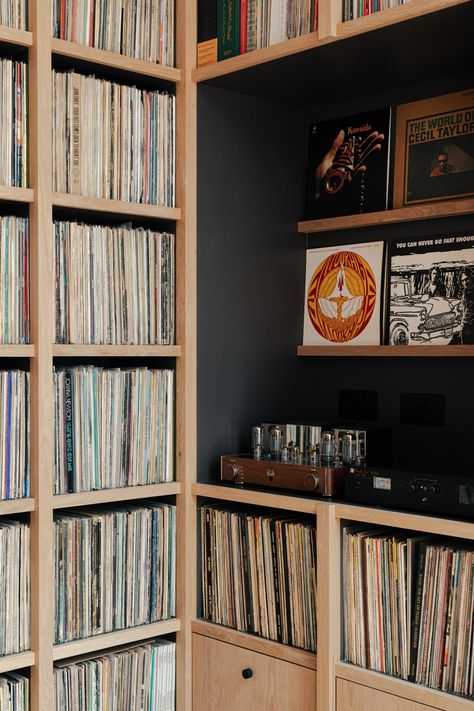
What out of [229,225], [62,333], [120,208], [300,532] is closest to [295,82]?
[229,225]

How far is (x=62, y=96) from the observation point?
2297 mm

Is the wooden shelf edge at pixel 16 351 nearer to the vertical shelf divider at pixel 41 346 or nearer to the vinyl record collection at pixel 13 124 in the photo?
the vertical shelf divider at pixel 41 346

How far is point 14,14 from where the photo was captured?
2.23 m

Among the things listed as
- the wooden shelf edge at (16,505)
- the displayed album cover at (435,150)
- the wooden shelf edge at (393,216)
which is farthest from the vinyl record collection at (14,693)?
the displayed album cover at (435,150)

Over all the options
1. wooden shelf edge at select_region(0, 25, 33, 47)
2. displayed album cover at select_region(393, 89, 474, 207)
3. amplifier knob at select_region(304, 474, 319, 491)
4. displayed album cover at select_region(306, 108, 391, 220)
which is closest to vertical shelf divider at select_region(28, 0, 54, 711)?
wooden shelf edge at select_region(0, 25, 33, 47)

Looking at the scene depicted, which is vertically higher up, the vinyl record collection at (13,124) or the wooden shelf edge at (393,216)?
the vinyl record collection at (13,124)

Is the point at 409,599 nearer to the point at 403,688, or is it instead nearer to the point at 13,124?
the point at 403,688

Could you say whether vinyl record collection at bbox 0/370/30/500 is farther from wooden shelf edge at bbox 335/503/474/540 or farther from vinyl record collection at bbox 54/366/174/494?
wooden shelf edge at bbox 335/503/474/540

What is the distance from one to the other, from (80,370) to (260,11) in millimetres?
999

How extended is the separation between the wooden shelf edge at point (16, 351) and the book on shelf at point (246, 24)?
2.94 ft

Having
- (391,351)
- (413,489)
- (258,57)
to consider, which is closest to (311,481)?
(413,489)

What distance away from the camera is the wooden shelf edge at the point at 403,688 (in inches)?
75.8

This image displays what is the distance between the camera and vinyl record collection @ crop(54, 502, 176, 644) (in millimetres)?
2305

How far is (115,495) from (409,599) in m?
0.78
